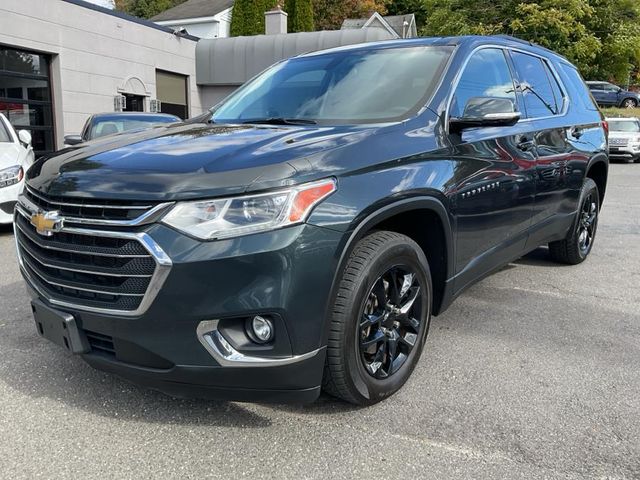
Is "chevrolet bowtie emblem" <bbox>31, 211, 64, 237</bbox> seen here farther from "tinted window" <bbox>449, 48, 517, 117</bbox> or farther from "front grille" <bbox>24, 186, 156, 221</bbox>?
"tinted window" <bbox>449, 48, 517, 117</bbox>

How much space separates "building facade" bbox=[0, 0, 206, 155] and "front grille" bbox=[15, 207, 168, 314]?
13915 millimetres

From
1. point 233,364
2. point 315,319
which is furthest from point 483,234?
point 233,364

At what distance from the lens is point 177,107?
68.6ft

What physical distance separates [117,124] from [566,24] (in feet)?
91.4

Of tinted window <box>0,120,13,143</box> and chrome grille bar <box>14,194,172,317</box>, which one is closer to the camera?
chrome grille bar <box>14,194,172,317</box>

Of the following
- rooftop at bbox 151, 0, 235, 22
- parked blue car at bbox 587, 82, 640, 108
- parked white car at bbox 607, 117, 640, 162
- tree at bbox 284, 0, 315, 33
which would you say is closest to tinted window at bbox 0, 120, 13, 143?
parked white car at bbox 607, 117, 640, 162

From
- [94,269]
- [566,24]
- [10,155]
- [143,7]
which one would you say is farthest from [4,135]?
[143,7]

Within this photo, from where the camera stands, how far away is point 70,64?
15.8m

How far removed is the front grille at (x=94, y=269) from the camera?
2.24 m

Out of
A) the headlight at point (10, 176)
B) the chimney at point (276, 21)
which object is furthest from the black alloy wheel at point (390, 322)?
the chimney at point (276, 21)

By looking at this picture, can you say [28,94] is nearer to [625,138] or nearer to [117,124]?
[117,124]

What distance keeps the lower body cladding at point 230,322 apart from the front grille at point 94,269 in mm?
64

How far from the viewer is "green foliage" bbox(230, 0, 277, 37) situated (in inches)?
1204

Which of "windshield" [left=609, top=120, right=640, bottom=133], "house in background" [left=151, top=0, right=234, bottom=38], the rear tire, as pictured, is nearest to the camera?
the rear tire
